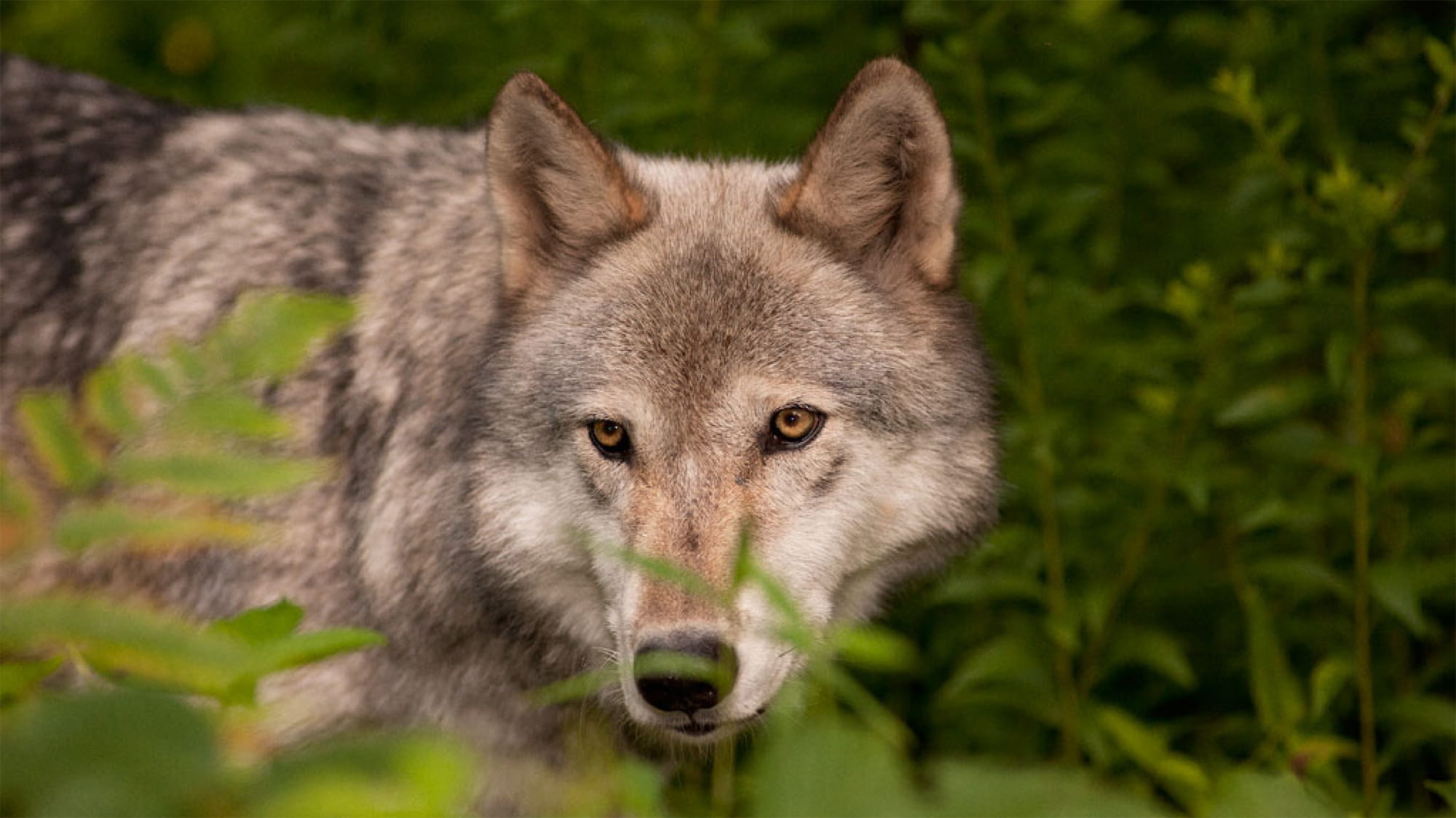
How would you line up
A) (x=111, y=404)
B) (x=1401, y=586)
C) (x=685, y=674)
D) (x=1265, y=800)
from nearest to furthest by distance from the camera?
(x=111, y=404) → (x=1265, y=800) → (x=685, y=674) → (x=1401, y=586)

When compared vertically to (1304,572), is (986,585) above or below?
below

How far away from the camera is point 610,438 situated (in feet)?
11.3

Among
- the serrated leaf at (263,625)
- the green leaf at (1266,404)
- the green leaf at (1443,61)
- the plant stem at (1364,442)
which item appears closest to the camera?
the serrated leaf at (263,625)

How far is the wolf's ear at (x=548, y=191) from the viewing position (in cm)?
354

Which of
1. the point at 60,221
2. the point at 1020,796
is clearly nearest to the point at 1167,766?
the point at 1020,796

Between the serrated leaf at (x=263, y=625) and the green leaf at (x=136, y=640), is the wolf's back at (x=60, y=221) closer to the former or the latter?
the serrated leaf at (x=263, y=625)

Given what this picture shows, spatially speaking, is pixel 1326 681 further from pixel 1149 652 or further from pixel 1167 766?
pixel 1167 766

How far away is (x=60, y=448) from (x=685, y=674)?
1.90m

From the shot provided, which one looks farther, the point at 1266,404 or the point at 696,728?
the point at 1266,404

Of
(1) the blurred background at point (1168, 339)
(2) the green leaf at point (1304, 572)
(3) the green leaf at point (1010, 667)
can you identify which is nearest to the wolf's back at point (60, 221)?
(1) the blurred background at point (1168, 339)

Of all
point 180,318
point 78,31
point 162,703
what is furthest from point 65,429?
point 78,31

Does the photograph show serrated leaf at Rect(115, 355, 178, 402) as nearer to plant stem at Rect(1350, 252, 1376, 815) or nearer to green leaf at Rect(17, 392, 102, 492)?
green leaf at Rect(17, 392, 102, 492)

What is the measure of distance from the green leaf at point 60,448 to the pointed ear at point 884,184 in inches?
101

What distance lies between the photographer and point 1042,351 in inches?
189
